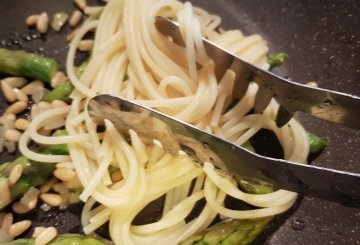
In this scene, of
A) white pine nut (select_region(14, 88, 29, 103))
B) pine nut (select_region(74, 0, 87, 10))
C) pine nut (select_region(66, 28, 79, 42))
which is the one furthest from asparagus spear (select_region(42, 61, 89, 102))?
pine nut (select_region(74, 0, 87, 10))

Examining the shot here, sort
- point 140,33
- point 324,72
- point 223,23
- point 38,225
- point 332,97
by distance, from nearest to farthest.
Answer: point 332,97 < point 38,225 < point 140,33 < point 324,72 < point 223,23

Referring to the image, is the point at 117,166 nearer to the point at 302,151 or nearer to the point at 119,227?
the point at 119,227

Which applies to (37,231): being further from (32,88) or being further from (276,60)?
(276,60)

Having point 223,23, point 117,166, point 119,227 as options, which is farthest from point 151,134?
point 223,23

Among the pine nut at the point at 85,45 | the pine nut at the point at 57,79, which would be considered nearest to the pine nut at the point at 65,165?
the pine nut at the point at 57,79

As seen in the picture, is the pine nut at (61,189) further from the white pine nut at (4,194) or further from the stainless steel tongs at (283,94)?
the stainless steel tongs at (283,94)

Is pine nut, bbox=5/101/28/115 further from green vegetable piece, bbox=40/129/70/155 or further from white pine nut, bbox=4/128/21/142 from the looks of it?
green vegetable piece, bbox=40/129/70/155
